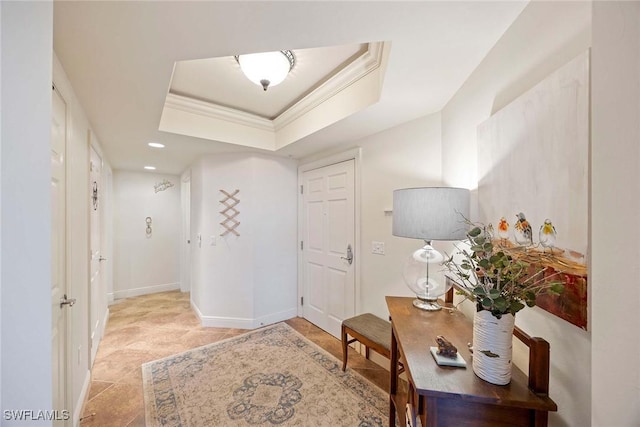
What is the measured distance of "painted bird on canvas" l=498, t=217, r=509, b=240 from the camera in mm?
1100

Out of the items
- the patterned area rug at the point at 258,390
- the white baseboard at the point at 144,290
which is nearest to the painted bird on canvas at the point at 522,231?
the patterned area rug at the point at 258,390

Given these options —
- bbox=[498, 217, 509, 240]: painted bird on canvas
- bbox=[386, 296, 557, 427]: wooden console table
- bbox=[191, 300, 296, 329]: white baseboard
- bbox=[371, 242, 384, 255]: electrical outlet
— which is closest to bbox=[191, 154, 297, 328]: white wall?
bbox=[191, 300, 296, 329]: white baseboard

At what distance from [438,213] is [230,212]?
8.45 ft

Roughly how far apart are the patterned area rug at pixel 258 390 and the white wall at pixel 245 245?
24.2 inches

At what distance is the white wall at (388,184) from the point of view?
2.02 meters

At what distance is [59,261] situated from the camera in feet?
4.62

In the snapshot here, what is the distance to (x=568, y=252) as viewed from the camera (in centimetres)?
78

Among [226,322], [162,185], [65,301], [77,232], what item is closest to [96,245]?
[77,232]

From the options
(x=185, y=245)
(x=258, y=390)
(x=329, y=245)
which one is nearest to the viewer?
(x=258, y=390)

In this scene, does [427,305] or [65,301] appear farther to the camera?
[427,305]

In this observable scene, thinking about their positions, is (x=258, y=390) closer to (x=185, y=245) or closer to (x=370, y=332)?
(x=370, y=332)
